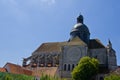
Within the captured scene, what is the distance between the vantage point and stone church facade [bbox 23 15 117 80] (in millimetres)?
69938

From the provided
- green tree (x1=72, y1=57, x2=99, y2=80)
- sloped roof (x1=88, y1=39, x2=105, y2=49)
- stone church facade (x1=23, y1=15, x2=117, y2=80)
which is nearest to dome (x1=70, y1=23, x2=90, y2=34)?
stone church facade (x1=23, y1=15, x2=117, y2=80)

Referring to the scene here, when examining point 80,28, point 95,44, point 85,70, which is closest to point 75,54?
point 95,44

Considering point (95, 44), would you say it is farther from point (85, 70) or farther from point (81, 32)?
point (85, 70)

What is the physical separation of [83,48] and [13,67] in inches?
720

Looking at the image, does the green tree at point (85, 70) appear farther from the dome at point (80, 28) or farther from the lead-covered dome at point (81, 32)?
the dome at point (80, 28)

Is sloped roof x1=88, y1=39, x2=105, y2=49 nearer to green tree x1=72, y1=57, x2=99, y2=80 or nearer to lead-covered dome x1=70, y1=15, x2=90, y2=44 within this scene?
lead-covered dome x1=70, y1=15, x2=90, y2=44

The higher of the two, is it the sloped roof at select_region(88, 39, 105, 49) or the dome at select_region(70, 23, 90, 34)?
the dome at select_region(70, 23, 90, 34)

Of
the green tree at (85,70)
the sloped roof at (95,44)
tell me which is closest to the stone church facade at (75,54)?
the sloped roof at (95,44)

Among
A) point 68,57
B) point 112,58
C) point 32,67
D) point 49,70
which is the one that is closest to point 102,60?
point 112,58

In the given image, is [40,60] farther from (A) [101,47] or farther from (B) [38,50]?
(A) [101,47]

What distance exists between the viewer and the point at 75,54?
71.2 metres

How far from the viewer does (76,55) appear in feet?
233

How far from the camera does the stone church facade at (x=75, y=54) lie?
6994cm

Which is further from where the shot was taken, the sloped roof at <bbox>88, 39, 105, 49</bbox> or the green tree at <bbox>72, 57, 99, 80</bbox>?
the sloped roof at <bbox>88, 39, 105, 49</bbox>
